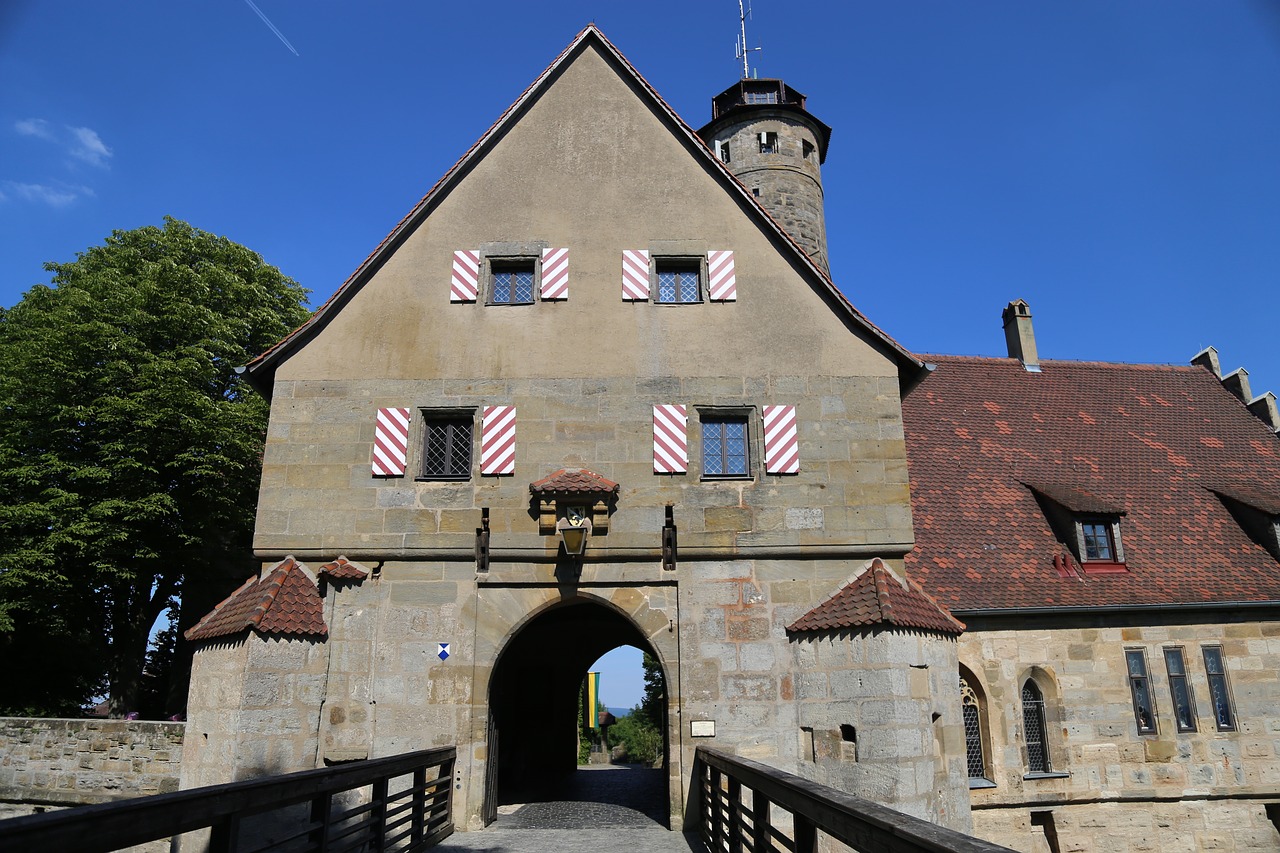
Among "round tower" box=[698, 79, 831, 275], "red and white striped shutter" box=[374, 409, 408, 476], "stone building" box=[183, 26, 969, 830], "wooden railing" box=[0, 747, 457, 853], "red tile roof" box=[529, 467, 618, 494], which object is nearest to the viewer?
"wooden railing" box=[0, 747, 457, 853]

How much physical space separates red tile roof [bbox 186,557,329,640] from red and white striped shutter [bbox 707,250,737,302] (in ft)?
22.3

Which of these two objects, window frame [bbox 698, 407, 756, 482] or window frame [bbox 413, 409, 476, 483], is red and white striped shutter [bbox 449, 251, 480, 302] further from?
window frame [bbox 698, 407, 756, 482]

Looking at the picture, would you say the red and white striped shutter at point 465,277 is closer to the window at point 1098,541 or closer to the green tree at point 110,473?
the green tree at point 110,473

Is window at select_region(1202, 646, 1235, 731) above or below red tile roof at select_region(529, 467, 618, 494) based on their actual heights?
below

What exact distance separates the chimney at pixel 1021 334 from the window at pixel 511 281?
1453 cm

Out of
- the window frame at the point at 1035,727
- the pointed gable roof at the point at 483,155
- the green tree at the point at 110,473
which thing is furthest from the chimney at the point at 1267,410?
the green tree at the point at 110,473

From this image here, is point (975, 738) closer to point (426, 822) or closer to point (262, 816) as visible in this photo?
point (426, 822)

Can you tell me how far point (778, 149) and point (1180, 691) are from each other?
17969mm

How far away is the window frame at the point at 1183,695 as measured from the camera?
1603 cm

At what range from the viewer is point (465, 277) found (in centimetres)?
1290

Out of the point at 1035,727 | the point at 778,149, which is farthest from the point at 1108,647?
the point at 778,149

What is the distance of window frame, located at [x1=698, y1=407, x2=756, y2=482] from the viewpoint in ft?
40.0

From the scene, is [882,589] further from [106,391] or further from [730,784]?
[106,391]

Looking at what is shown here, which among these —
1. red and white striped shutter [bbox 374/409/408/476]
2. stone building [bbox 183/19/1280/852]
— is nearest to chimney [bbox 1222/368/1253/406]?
stone building [bbox 183/19/1280/852]
